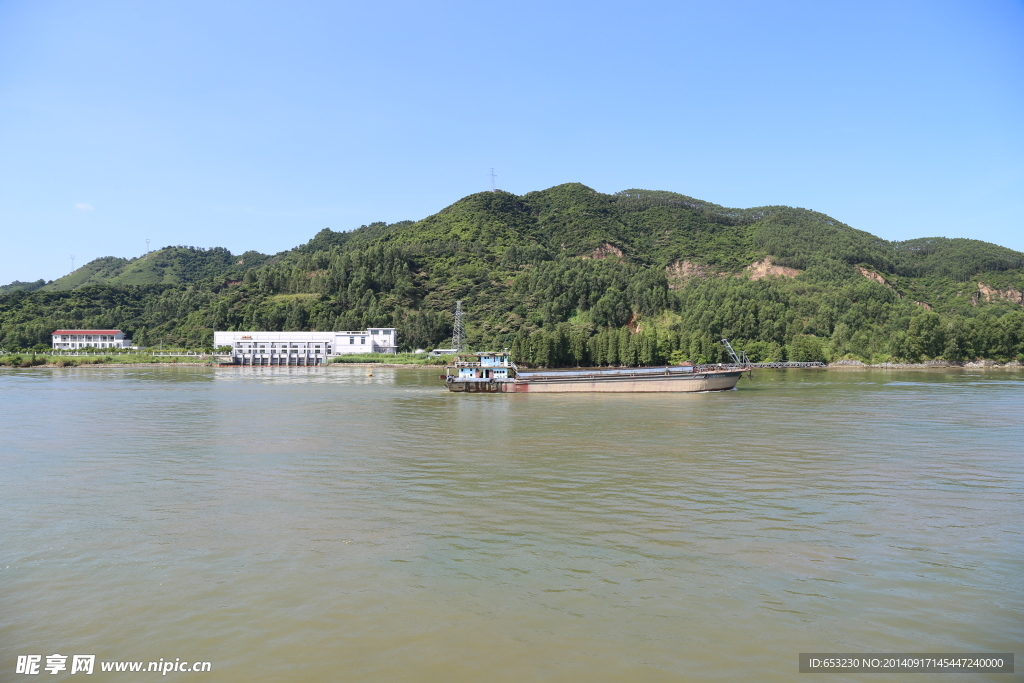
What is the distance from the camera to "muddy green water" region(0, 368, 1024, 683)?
38.0 feet

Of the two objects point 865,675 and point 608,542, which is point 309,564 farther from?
point 865,675

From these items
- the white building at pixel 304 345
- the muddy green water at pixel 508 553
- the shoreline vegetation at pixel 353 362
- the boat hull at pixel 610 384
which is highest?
the white building at pixel 304 345

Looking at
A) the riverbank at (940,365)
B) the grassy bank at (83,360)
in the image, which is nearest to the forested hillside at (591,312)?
the riverbank at (940,365)

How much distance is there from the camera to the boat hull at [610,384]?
241 feet

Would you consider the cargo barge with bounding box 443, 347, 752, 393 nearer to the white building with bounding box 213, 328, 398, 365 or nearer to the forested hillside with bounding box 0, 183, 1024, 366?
the forested hillside with bounding box 0, 183, 1024, 366

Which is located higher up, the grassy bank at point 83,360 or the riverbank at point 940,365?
the grassy bank at point 83,360

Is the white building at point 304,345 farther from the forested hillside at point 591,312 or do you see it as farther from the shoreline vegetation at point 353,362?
the forested hillside at point 591,312

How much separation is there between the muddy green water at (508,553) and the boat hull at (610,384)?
37409mm

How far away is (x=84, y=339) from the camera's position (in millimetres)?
170625

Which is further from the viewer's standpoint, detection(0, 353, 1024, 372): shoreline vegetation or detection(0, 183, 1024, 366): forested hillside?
detection(0, 183, 1024, 366): forested hillside

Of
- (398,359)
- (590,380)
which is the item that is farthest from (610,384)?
(398,359)

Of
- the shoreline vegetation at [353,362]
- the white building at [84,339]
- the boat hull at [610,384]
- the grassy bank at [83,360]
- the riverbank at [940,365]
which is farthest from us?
the white building at [84,339]

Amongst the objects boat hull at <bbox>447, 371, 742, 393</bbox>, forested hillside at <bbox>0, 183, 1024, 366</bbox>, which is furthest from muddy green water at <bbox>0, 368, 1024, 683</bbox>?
forested hillside at <bbox>0, 183, 1024, 366</bbox>

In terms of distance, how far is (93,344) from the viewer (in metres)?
170
